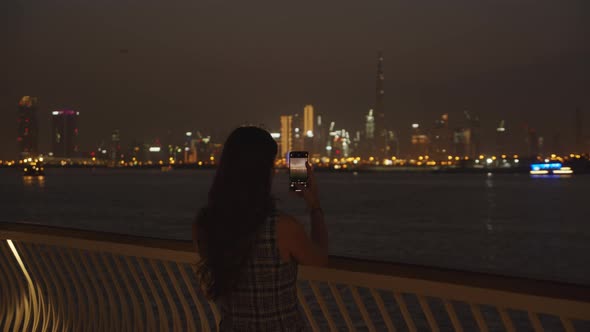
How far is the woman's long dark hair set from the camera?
2434 mm

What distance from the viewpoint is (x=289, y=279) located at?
2537mm

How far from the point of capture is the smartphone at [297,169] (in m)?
2.89

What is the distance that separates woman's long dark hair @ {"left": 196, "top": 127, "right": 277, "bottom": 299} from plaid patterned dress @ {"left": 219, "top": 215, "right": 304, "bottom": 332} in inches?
1.7

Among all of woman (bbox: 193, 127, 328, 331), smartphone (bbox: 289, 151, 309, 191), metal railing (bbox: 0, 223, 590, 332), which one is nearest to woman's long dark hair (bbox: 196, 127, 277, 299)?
woman (bbox: 193, 127, 328, 331)

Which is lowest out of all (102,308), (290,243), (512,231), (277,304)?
(512,231)

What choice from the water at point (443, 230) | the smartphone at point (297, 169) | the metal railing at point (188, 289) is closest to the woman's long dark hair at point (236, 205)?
the smartphone at point (297, 169)

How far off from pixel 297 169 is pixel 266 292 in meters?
0.67

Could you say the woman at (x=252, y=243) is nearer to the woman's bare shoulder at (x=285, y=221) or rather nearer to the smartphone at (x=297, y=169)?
the woman's bare shoulder at (x=285, y=221)

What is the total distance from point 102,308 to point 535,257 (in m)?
30.8

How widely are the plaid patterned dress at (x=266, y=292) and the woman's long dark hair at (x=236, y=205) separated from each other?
42mm

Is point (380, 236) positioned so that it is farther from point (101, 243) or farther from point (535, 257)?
point (101, 243)

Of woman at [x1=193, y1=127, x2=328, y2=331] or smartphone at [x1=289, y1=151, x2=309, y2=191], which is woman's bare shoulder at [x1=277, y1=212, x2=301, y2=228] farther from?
smartphone at [x1=289, y1=151, x2=309, y2=191]

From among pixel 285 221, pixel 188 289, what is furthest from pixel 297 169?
pixel 188 289

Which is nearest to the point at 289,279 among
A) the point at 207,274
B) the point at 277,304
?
the point at 277,304
